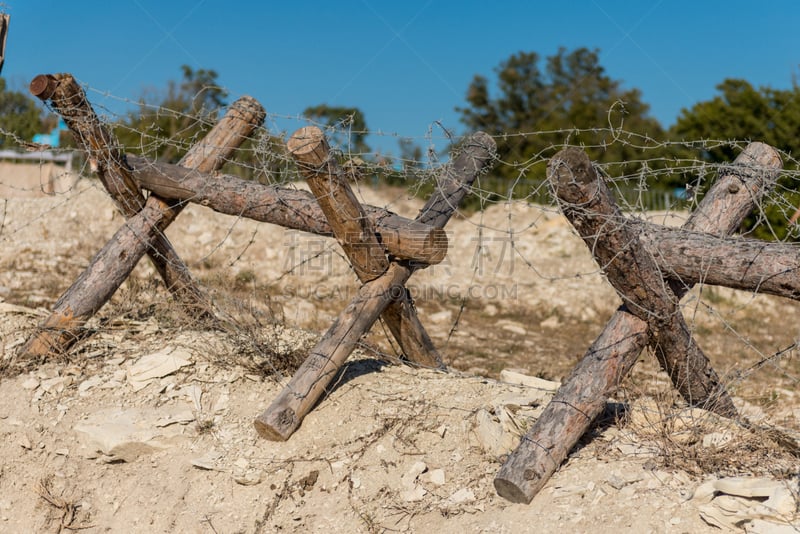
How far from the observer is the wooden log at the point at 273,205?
473 cm

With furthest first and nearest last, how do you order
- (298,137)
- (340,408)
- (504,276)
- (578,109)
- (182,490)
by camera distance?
(578,109) → (504,276) → (340,408) → (182,490) → (298,137)

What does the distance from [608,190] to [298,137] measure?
1598mm

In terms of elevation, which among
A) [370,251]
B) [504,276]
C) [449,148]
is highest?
[504,276]

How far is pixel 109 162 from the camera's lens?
5461 mm

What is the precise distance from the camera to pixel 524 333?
9359 millimetres

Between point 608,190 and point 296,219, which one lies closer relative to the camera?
point 608,190

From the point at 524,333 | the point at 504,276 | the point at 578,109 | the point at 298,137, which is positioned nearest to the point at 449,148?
the point at 298,137

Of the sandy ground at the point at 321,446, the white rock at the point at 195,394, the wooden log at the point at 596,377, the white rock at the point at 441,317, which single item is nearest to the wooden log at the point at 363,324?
the sandy ground at the point at 321,446

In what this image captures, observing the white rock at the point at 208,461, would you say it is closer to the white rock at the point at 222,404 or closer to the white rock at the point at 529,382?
the white rock at the point at 222,404

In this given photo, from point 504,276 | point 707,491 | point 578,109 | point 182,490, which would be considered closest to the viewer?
point 707,491

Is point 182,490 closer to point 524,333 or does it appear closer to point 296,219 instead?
point 296,219

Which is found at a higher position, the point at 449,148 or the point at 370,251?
the point at 449,148

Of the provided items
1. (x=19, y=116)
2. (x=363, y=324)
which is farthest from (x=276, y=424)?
(x=19, y=116)

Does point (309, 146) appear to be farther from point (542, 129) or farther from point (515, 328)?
point (542, 129)
